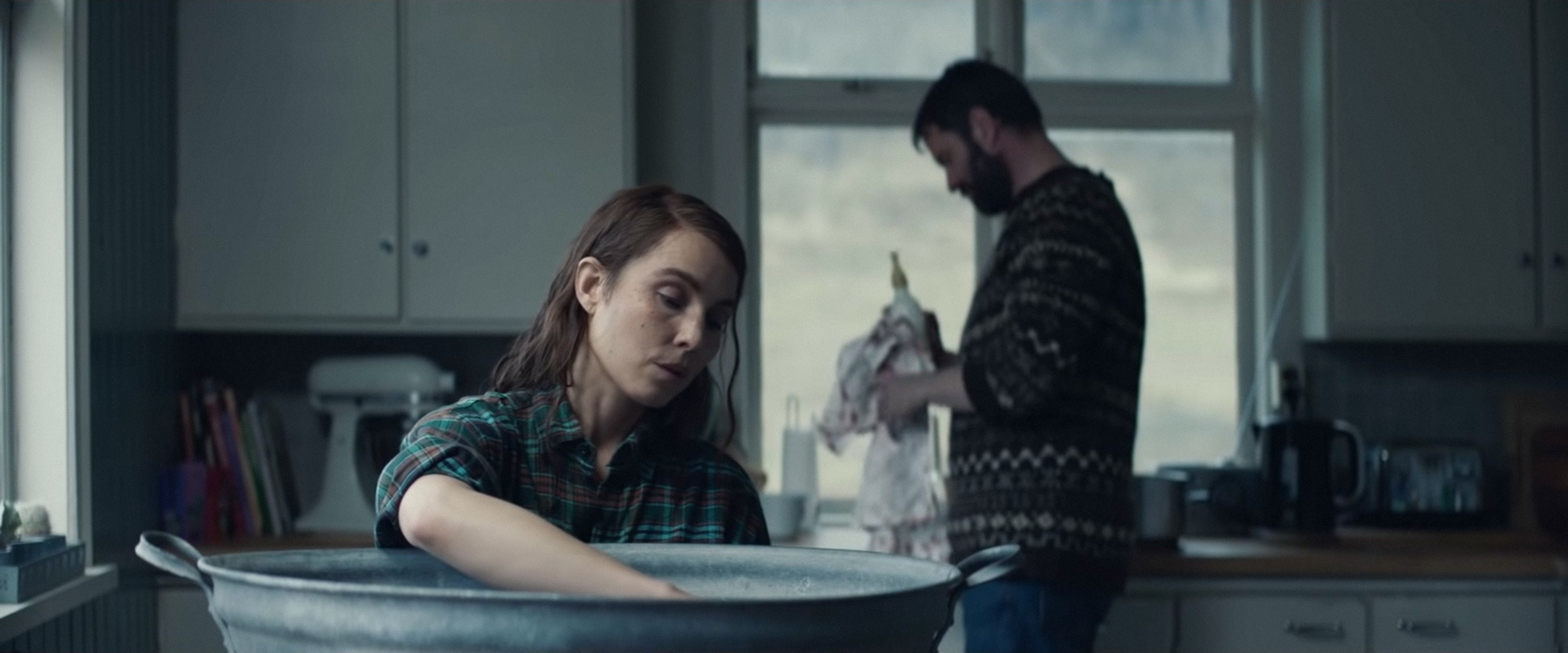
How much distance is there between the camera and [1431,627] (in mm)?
2666

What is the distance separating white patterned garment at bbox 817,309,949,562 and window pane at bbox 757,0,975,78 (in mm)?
891

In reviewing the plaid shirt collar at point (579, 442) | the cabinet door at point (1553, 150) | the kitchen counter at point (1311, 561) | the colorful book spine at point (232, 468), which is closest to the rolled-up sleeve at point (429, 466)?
the plaid shirt collar at point (579, 442)

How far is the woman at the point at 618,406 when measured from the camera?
1098 mm

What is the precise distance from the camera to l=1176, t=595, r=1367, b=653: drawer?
104 inches

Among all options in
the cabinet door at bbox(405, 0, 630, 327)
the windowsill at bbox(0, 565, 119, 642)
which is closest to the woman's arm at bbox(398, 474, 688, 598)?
the windowsill at bbox(0, 565, 119, 642)

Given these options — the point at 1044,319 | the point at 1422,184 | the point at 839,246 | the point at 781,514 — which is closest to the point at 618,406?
the point at 1044,319

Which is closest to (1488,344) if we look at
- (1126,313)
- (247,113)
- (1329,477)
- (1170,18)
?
(1329,477)

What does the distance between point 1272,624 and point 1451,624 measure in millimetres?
303

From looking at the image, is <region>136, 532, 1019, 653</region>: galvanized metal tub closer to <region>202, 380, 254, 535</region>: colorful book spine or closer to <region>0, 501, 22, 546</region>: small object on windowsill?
<region>0, 501, 22, 546</region>: small object on windowsill

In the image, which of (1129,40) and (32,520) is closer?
(32,520)

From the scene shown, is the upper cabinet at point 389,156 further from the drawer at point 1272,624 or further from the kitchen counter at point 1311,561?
the drawer at point 1272,624

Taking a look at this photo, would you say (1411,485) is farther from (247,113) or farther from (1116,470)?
(247,113)

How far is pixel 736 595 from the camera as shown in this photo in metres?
0.99

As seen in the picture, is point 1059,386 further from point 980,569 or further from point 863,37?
point 863,37
